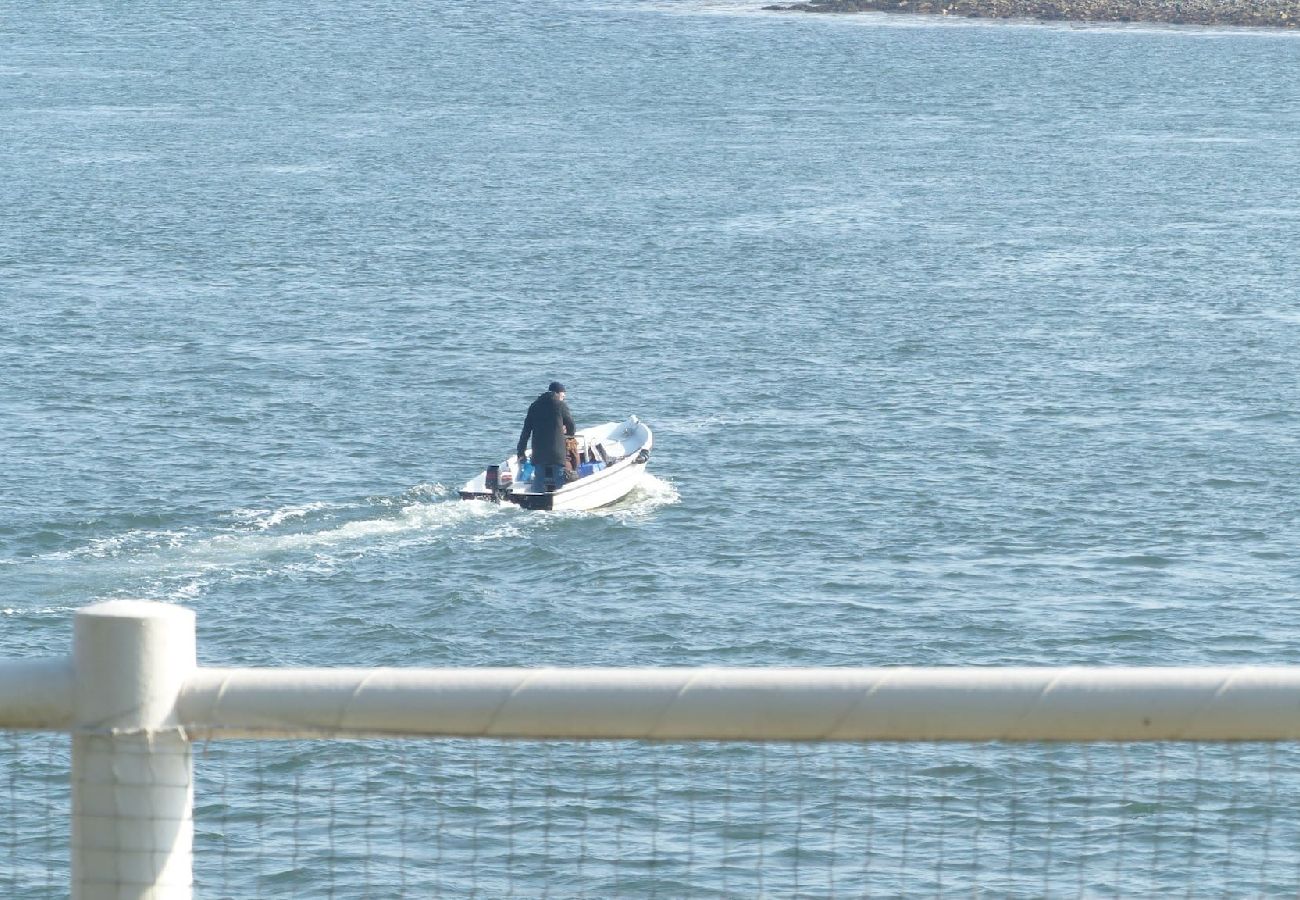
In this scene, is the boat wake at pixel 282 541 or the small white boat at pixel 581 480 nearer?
the boat wake at pixel 282 541

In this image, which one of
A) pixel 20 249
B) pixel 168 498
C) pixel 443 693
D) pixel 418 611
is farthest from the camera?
pixel 20 249

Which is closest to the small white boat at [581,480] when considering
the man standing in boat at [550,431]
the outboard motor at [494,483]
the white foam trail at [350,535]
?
the outboard motor at [494,483]

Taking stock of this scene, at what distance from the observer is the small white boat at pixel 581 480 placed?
32594mm

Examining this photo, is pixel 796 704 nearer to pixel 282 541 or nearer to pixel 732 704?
pixel 732 704

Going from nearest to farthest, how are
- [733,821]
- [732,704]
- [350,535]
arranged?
[732,704], [733,821], [350,535]

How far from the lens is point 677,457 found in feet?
125

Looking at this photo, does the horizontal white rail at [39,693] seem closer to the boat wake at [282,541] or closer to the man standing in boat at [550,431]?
the boat wake at [282,541]

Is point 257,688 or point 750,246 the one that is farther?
point 750,246

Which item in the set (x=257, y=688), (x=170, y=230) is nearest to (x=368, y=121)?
(x=170, y=230)

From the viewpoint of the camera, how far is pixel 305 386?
43.2m

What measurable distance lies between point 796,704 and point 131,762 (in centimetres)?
111

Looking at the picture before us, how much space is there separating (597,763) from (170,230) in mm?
44439

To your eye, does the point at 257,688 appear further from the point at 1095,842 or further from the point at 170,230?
the point at 170,230

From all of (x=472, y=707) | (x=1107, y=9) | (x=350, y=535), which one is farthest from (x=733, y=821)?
(x=1107, y=9)
